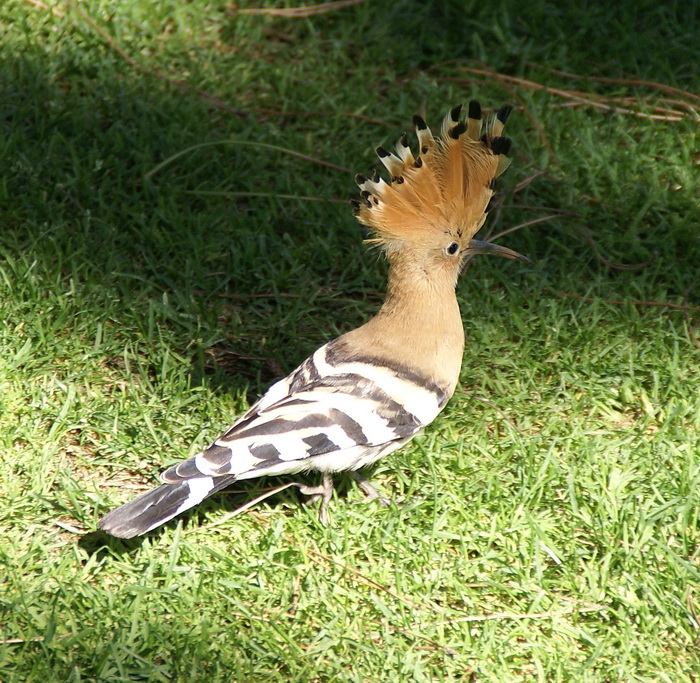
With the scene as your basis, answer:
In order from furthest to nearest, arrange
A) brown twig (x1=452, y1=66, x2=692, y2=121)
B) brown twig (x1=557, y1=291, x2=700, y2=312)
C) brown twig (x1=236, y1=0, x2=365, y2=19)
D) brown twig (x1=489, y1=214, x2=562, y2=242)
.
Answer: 1. brown twig (x1=236, y1=0, x2=365, y2=19)
2. brown twig (x1=452, y1=66, x2=692, y2=121)
3. brown twig (x1=489, y1=214, x2=562, y2=242)
4. brown twig (x1=557, y1=291, x2=700, y2=312)

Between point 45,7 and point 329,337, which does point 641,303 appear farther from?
point 45,7

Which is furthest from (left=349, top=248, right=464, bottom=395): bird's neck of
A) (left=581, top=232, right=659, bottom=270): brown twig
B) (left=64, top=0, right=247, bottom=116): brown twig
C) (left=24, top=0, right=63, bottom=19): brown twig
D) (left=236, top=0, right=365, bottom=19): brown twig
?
(left=24, top=0, right=63, bottom=19): brown twig

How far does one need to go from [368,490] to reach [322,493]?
5.9 inches

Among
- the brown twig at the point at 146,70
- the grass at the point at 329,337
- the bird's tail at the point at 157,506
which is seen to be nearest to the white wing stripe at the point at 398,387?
the grass at the point at 329,337

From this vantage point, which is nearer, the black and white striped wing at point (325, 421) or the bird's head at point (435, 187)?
the black and white striped wing at point (325, 421)

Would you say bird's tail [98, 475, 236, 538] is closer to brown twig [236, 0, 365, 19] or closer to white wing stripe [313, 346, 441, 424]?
white wing stripe [313, 346, 441, 424]

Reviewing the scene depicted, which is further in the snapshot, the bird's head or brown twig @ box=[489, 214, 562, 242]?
brown twig @ box=[489, 214, 562, 242]

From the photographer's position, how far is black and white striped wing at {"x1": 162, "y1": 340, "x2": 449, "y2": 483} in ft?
8.41

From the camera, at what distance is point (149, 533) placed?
106 inches

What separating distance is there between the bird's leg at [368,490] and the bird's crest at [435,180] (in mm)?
733

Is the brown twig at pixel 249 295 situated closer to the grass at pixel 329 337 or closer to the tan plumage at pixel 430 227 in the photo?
the grass at pixel 329 337

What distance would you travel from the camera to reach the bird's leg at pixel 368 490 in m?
2.85

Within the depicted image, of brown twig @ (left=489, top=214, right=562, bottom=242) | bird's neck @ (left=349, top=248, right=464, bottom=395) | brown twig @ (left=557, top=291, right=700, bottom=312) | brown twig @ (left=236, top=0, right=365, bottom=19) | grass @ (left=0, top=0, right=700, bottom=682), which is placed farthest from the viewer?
brown twig @ (left=236, top=0, right=365, bottom=19)

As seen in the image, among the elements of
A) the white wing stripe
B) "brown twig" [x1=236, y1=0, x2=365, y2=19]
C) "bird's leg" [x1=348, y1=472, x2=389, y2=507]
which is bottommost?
"bird's leg" [x1=348, y1=472, x2=389, y2=507]
